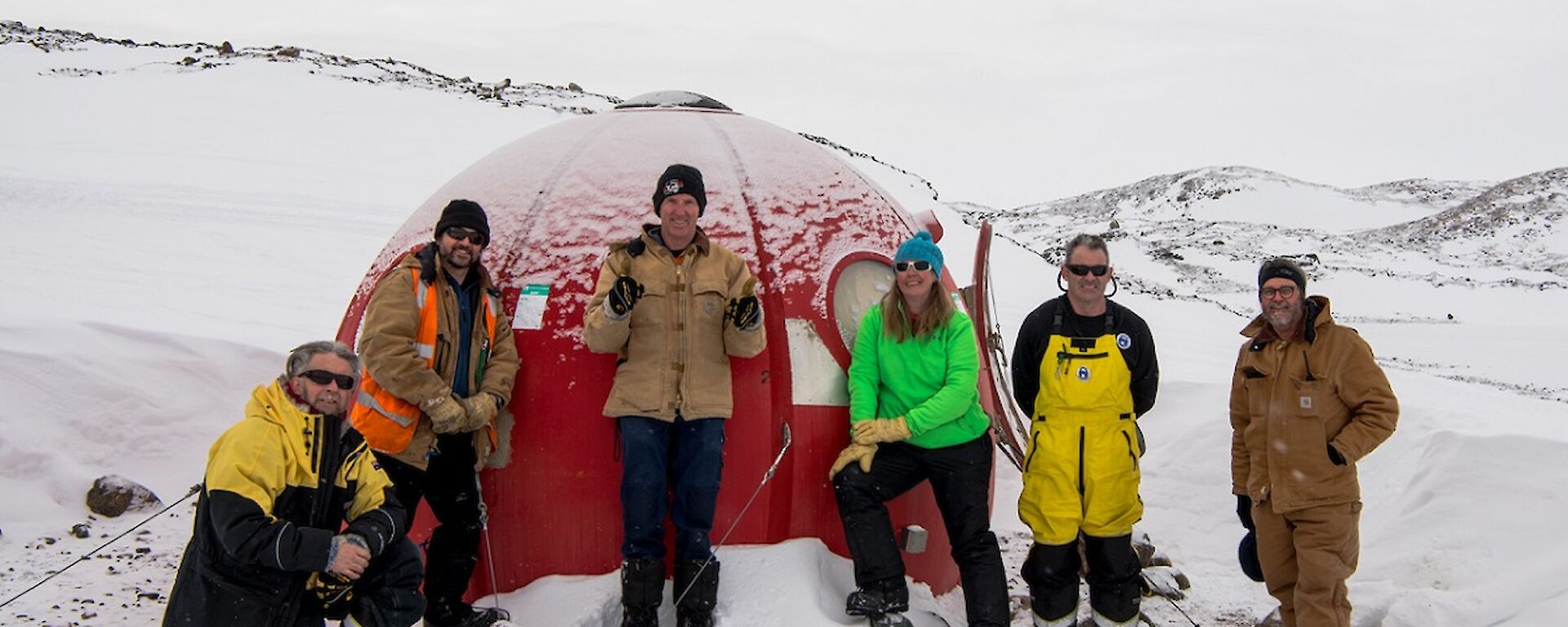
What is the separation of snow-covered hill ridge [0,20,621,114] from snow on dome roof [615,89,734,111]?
2302 centimetres

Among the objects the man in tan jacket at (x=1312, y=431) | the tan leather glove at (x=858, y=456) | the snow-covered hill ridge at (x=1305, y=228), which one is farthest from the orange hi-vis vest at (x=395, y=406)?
the snow-covered hill ridge at (x=1305, y=228)

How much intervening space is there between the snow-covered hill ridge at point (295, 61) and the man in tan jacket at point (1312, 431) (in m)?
25.8

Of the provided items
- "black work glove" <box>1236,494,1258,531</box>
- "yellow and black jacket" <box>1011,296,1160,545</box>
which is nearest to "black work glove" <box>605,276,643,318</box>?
"yellow and black jacket" <box>1011,296,1160,545</box>

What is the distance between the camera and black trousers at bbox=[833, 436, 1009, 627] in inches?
157

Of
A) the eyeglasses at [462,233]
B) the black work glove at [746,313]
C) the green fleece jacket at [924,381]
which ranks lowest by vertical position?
the green fleece jacket at [924,381]

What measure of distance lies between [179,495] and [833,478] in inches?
189

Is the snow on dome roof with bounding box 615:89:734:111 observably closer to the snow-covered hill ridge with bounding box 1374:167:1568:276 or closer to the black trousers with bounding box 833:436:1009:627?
the black trousers with bounding box 833:436:1009:627

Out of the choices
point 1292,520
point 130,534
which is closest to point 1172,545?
point 1292,520

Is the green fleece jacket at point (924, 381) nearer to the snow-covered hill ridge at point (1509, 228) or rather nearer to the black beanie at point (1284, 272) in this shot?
the black beanie at point (1284, 272)

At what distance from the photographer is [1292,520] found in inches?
155

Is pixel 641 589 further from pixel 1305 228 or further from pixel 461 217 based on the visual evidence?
pixel 1305 228

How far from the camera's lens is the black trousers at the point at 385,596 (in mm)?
3299

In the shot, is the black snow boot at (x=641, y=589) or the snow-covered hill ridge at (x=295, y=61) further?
the snow-covered hill ridge at (x=295, y=61)

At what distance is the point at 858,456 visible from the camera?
4.06 m
